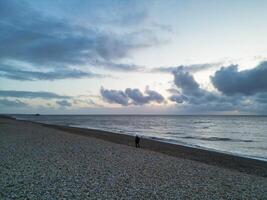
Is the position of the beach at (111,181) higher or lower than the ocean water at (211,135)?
higher

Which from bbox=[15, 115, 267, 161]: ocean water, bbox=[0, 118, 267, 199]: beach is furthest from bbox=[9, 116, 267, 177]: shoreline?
bbox=[0, 118, 267, 199]: beach

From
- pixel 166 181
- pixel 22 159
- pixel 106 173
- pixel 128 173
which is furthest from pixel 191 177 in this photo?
pixel 22 159

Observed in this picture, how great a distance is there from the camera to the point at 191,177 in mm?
13078

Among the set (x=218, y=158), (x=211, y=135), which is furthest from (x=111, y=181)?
(x=211, y=135)

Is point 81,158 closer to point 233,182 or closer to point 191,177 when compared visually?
point 191,177

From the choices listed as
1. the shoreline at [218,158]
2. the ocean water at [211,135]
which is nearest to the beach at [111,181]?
the shoreline at [218,158]

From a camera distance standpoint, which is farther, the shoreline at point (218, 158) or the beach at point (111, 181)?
the shoreline at point (218, 158)

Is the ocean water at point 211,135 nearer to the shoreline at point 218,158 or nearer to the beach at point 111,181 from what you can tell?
the shoreline at point 218,158

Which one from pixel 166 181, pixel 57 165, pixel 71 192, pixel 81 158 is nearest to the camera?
pixel 71 192

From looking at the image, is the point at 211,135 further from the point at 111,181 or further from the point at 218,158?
the point at 111,181

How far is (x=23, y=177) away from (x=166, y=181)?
6097 mm

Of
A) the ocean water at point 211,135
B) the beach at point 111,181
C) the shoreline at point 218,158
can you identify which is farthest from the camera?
the ocean water at point 211,135

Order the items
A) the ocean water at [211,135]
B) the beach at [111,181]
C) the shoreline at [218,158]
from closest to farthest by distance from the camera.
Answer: the beach at [111,181] → the shoreline at [218,158] → the ocean water at [211,135]

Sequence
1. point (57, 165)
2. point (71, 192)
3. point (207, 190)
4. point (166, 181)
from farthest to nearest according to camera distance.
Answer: point (57, 165) → point (166, 181) → point (207, 190) → point (71, 192)
